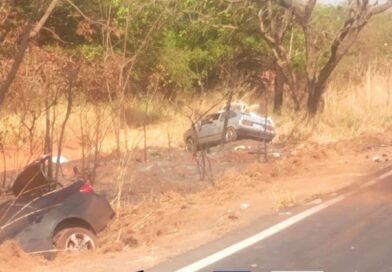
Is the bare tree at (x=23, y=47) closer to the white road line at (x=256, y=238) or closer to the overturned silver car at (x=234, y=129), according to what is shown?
the white road line at (x=256, y=238)

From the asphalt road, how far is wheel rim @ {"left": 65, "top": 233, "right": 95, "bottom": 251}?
54.6 inches

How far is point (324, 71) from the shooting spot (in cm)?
2292

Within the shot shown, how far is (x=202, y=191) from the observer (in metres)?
12.8

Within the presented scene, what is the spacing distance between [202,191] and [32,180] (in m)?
3.54

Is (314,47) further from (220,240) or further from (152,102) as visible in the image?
(220,240)

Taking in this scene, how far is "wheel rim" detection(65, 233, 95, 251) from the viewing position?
8969 millimetres

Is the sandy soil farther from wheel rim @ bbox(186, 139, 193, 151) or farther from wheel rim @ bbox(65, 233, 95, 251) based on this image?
wheel rim @ bbox(186, 139, 193, 151)

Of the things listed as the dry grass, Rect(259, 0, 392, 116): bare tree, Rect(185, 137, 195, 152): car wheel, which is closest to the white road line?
the dry grass

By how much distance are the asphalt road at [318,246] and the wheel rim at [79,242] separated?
1.39 meters

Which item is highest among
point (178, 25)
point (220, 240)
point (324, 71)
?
point (178, 25)

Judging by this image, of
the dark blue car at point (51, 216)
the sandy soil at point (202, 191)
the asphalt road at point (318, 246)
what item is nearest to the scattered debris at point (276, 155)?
the sandy soil at point (202, 191)

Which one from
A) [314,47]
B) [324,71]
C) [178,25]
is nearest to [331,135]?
[324,71]

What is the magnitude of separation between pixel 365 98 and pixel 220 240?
57.6 ft

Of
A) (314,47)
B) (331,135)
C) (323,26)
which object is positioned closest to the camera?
(331,135)
